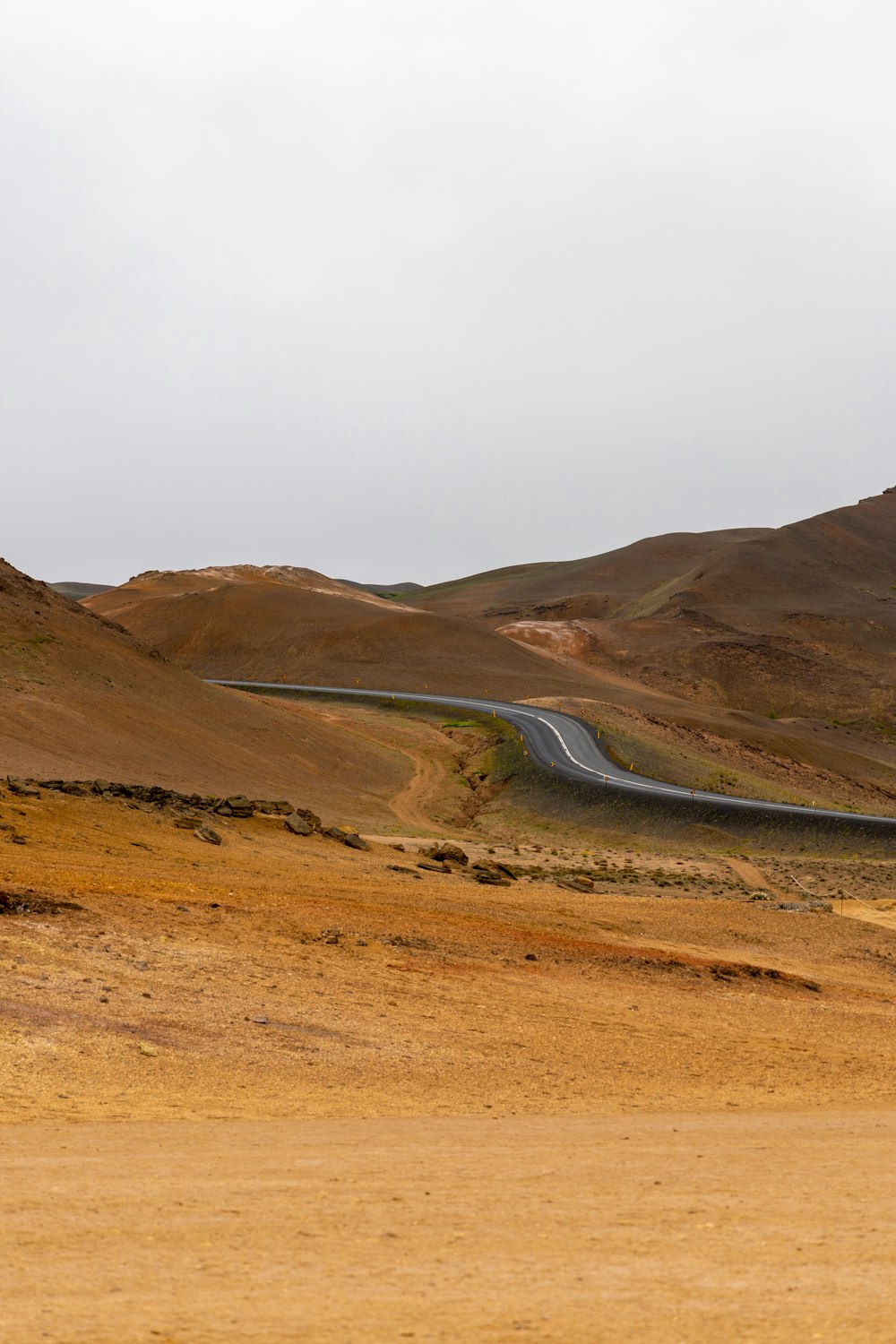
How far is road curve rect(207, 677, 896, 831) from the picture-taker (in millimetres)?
43531

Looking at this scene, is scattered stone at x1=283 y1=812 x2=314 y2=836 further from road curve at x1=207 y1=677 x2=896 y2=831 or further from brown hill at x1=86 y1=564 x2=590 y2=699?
brown hill at x1=86 y1=564 x2=590 y2=699

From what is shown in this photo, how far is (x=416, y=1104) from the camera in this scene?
1131 cm

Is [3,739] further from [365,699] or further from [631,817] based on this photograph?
[365,699]

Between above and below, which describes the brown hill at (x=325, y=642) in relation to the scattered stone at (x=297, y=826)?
above

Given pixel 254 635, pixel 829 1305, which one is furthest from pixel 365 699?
pixel 829 1305

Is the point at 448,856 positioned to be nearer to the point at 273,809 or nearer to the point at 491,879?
the point at 491,879

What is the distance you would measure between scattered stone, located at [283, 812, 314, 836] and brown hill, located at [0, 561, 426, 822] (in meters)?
7.93

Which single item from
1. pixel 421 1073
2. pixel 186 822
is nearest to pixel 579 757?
pixel 186 822

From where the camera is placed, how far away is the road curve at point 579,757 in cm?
4353

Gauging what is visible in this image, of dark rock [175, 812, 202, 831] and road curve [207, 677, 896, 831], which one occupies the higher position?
road curve [207, 677, 896, 831]

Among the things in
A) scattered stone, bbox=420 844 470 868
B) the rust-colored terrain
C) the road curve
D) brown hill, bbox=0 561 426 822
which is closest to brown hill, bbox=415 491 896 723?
the road curve

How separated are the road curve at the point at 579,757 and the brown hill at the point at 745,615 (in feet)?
118

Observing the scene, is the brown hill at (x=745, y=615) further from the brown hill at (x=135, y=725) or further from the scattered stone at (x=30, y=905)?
the scattered stone at (x=30, y=905)

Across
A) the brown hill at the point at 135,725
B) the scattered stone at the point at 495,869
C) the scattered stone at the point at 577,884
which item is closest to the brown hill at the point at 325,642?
the brown hill at the point at 135,725
